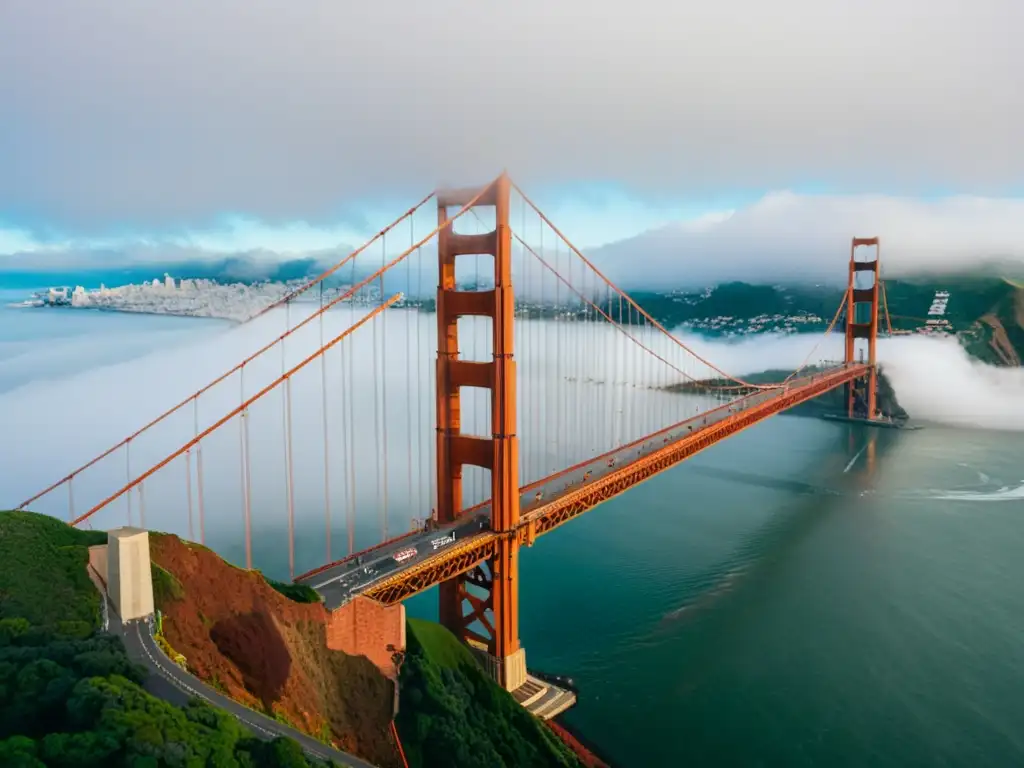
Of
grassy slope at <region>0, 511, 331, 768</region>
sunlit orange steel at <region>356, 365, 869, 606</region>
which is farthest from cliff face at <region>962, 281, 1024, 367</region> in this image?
grassy slope at <region>0, 511, 331, 768</region>

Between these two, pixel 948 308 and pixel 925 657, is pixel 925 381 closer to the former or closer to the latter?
pixel 948 308

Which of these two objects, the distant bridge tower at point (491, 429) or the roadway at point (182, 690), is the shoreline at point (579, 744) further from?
the roadway at point (182, 690)

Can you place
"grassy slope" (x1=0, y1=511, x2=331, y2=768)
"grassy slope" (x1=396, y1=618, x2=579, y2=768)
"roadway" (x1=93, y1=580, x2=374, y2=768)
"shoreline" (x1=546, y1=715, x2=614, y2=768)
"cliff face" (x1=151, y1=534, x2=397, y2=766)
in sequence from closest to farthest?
1. "grassy slope" (x1=0, y1=511, x2=331, y2=768)
2. "roadway" (x1=93, y1=580, x2=374, y2=768)
3. "cliff face" (x1=151, y1=534, x2=397, y2=766)
4. "grassy slope" (x1=396, y1=618, x2=579, y2=768)
5. "shoreline" (x1=546, y1=715, x2=614, y2=768)

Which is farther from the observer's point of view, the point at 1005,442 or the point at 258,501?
the point at 1005,442

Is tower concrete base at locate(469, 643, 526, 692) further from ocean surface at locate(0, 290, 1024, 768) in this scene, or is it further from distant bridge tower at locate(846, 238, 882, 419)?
distant bridge tower at locate(846, 238, 882, 419)

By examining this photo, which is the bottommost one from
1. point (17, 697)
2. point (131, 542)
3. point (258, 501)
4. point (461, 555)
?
point (258, 501)

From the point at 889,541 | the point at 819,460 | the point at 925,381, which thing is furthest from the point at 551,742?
the point at 925,381
